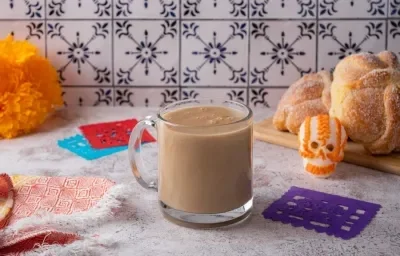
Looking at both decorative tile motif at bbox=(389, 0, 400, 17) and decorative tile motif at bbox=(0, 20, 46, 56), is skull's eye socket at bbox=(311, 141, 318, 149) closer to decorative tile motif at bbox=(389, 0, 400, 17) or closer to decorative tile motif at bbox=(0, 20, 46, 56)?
decorative tile motif at bbox=(389, 0, 400, 17)

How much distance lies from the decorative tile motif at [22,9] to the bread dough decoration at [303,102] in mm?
545

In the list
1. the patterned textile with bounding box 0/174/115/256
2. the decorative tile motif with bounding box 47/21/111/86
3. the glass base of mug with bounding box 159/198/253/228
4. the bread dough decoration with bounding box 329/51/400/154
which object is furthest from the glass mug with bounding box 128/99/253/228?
the decorative tile motif with bounding box 47/21/111/86

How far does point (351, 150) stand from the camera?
1012 millimetres

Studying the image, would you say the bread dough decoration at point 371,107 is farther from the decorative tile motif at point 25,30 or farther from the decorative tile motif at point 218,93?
the decorative tile motif at point 25,30

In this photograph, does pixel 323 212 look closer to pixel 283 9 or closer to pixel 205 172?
pixel 205 172

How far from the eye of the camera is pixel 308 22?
1.21m

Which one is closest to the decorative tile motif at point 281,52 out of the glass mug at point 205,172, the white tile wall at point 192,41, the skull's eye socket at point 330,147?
the white tile wall at point 192,41

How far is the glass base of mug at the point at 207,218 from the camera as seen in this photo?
768 mm

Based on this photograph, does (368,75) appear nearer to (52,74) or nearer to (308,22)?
(308,22)

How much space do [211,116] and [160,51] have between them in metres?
0.49

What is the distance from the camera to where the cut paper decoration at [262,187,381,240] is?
2.51 feet

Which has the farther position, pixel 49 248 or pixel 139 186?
pixel 139 186

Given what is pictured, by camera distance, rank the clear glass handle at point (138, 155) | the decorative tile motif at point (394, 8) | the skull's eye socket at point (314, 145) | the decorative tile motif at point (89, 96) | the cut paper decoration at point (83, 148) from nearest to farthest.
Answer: the clear glass handle at point (138, 155), the skull's eye socket at point (314, 145), the cut paper decoration at point (83, 148), the decorative tile motif at point (394, 8), the decorative tile motif at point (89, 96)

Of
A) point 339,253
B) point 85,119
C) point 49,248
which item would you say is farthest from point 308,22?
point 49,248
